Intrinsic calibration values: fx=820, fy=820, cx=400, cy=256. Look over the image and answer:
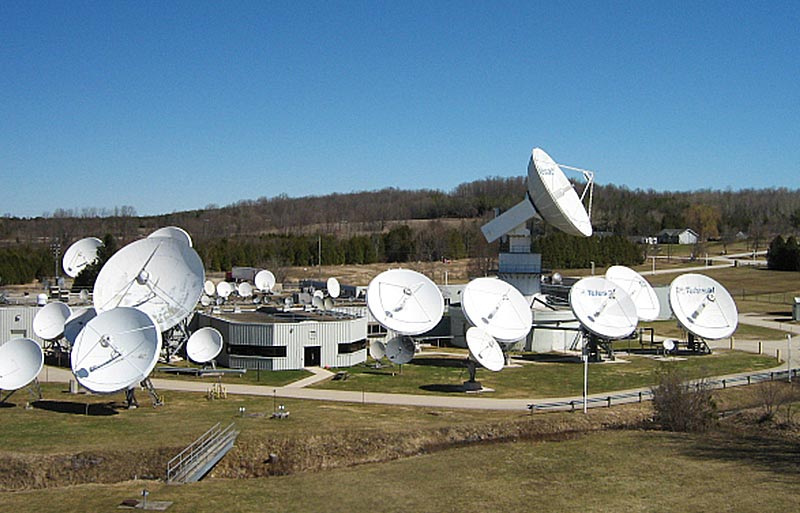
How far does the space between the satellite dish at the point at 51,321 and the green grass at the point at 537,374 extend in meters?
22.2

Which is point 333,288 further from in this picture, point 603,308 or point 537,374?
point 537,374

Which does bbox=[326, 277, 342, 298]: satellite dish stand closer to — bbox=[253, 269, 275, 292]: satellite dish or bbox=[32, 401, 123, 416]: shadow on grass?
bbox=[253, 269, 275, 292]: satellite dish

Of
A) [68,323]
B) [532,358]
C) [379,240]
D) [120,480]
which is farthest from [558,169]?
[379,240]

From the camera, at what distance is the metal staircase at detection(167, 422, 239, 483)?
33.2 meters

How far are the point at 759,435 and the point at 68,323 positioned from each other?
47939 millimetres

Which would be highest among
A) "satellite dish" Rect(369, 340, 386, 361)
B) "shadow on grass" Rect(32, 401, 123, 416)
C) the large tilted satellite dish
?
the large tilted satellite dish

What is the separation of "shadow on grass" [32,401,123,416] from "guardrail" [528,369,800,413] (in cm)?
2340

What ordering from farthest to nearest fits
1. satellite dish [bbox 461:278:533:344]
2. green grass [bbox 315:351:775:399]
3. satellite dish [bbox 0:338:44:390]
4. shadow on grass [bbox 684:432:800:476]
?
satellite dish [bbox 461:278:533:344], green grass [bbox 315:351:775:399], satellite dish [bbox 0:338:44:390], shadow on grass [bbox 684:432:800:476]

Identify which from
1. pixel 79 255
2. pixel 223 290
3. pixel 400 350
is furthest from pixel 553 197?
pixel 79 255

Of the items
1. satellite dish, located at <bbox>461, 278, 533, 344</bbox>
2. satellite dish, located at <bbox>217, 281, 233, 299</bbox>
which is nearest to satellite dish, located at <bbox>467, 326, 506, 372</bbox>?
satellite dish, located at <bbox>461, 278, 533, 344</bbox>

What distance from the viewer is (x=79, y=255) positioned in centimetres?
9575

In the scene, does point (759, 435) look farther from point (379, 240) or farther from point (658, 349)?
point (379, 240)

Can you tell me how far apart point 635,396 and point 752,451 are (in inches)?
523

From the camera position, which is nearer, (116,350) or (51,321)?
(116,350)
